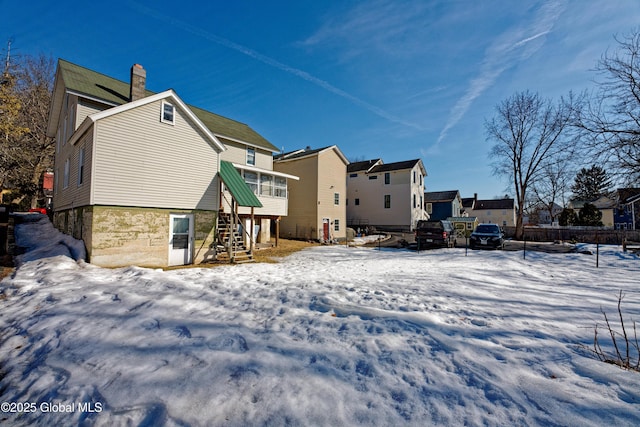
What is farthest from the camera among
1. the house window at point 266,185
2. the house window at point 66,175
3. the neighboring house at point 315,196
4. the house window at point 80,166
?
the neighboring house at point 315,196

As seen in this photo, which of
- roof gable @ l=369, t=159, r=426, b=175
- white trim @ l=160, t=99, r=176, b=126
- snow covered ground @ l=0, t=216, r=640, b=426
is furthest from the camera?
roof gable @ l=369, t=159, r=426, b=175

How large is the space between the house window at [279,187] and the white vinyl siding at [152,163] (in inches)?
295

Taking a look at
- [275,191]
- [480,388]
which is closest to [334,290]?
[480,388]

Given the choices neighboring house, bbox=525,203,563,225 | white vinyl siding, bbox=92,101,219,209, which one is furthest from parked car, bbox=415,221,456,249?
neighboring house, bbox=525,203,563,225

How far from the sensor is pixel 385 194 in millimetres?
35469

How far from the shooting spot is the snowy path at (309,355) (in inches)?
98.4

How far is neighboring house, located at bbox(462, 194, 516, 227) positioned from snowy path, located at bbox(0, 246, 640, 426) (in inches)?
2341

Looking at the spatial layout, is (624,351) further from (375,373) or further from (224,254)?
(224,254)

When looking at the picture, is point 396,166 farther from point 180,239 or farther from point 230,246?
point 180,239

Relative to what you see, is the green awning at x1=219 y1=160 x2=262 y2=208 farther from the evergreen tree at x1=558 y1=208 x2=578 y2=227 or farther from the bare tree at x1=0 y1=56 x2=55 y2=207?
the evergreen tree at x1=558 y1=208 x2=578 y2=227

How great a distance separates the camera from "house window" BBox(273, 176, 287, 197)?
20.4 metres

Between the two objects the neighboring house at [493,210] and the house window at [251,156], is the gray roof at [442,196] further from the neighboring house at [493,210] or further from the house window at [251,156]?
the house window at [251,156]

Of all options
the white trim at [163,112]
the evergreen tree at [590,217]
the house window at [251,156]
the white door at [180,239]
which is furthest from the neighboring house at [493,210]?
the white trim at [163,112]

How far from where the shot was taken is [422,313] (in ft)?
16.1
